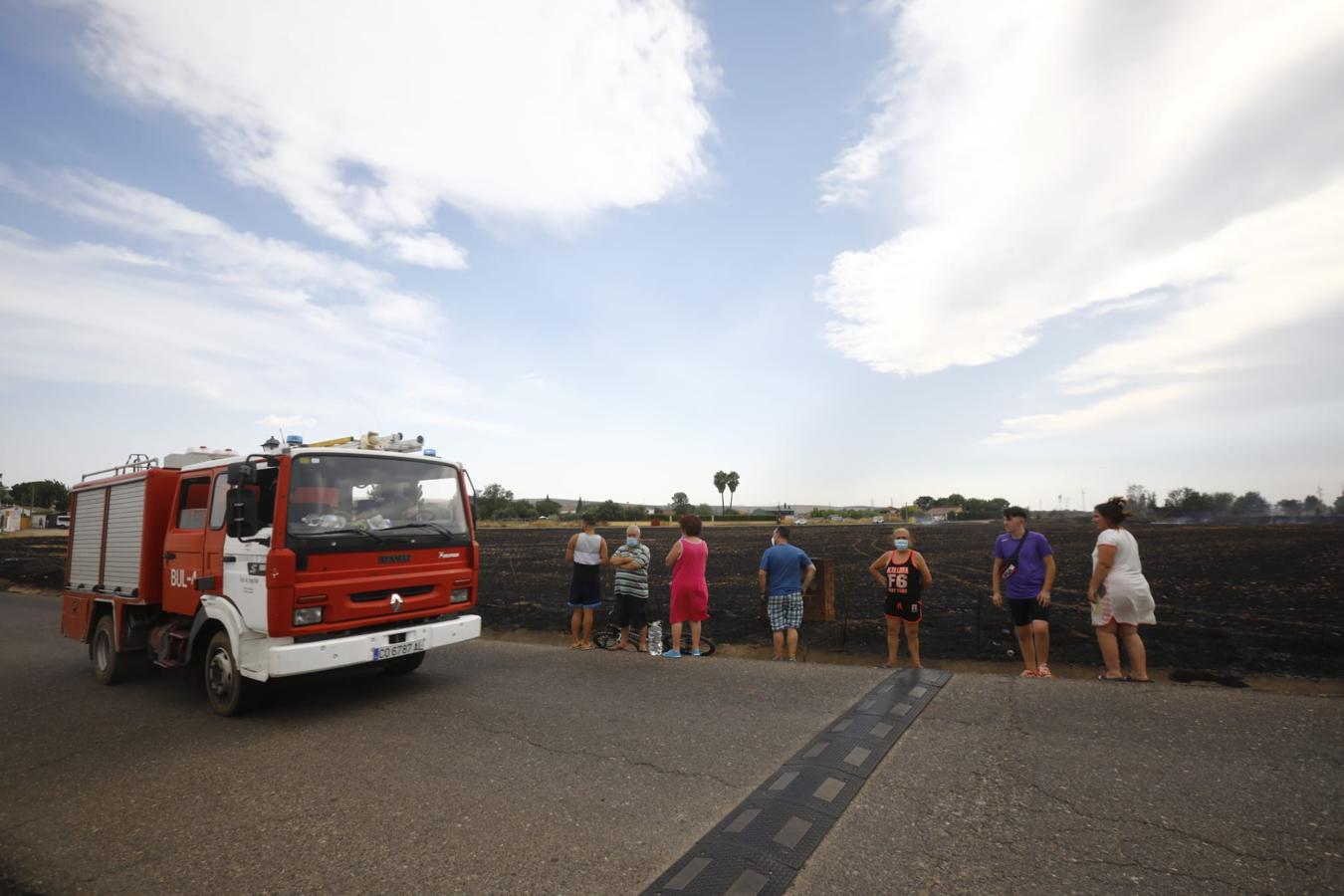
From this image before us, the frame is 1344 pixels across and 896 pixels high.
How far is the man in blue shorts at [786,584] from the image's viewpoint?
8016mm

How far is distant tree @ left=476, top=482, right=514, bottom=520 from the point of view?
4211 inches

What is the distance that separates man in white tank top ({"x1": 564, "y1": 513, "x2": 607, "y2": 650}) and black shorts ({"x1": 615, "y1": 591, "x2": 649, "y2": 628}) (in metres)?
0.32

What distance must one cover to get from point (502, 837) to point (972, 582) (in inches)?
726

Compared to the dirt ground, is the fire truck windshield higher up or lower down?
higher up

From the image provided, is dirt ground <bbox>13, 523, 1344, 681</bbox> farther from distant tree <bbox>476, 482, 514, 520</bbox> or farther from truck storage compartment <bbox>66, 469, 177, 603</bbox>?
distant tree <bbox>476, 482, 514, 520</bbox>

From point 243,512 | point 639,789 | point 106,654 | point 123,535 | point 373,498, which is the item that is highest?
point 373,498

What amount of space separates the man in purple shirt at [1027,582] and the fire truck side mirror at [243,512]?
7043 mm

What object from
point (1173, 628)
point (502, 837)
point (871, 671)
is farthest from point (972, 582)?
point (502, 837)

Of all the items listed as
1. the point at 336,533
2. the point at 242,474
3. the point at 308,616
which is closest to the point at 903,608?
the point at 336,533

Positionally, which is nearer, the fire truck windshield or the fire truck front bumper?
the fire truck front bumper

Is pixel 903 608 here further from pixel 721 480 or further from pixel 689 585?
pixel 721 480

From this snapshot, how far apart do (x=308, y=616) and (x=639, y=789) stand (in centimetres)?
341

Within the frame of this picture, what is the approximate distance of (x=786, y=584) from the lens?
316 inches

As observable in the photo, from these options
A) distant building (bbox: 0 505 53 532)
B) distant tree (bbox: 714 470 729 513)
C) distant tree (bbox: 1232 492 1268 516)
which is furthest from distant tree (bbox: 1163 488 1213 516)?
distant building (bbox: 0 505 53 532)
